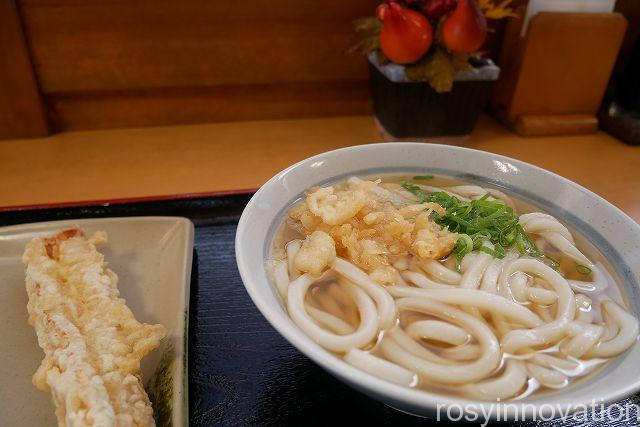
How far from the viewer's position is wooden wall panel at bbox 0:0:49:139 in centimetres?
196

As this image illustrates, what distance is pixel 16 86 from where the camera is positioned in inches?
82.3

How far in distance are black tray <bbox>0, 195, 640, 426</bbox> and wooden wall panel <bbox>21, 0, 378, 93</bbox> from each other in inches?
46.1

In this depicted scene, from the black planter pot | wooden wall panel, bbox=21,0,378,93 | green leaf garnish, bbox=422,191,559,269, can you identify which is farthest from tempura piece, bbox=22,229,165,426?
the black planter pot

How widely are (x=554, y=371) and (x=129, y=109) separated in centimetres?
217

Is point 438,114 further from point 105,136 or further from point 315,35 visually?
point 105,136

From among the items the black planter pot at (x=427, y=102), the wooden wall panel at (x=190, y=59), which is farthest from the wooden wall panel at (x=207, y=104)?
the black planter pot at (x=427, y=102)

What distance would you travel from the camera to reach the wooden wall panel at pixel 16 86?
196 centimetres

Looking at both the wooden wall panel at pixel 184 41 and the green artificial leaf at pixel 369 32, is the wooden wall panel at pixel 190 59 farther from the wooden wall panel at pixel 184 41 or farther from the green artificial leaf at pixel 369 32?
the green artificial leaf at pixel 369 32

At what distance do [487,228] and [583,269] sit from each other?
0.24 m

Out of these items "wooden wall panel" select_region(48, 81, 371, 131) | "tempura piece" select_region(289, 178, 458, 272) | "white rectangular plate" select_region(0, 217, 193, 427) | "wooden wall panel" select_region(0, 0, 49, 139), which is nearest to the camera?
"white rectangular plate" select_region(0, 217, 193, 427)

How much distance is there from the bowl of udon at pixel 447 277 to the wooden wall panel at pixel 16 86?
61.7 inches

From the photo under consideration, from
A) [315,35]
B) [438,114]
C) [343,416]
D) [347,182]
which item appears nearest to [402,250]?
[347,182]

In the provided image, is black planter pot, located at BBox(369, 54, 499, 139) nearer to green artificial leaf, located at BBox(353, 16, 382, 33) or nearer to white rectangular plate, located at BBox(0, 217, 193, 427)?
green artificial leaf, located at BBox(353, 16, 382, 33)

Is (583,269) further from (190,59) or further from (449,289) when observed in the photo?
(190,59)
